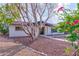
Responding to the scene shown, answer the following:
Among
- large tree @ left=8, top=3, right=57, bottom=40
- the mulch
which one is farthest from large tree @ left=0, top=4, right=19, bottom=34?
the mulch

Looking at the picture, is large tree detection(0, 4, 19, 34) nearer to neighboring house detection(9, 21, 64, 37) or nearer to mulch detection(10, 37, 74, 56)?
neighboring house detection(9, 21, 64, 37)

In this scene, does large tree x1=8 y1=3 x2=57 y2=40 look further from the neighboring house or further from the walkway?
the walkway

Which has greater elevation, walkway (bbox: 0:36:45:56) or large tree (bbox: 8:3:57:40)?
large tree (bbox: 8:3:57:40)

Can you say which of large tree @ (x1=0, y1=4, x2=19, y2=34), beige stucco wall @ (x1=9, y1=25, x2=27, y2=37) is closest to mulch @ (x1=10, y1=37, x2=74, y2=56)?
beige stucco wall @ (x1=9, y1=25, x2=27, y2=37)

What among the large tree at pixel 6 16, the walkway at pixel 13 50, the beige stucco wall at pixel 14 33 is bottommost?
the walkway at pixel 13 50

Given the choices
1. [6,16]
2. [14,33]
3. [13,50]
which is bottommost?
[13,50]

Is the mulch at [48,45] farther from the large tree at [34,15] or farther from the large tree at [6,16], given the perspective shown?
the large tree at [6,16]

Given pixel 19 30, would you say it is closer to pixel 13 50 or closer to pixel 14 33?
pixel 14 33

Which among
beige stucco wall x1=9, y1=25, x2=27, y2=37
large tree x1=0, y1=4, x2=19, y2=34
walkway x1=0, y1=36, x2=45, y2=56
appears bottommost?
walkway x1=0, y1=36, x2=45, y2=56

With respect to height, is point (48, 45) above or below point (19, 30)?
below

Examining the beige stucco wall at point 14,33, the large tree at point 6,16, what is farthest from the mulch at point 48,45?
the large tree at point 6,16

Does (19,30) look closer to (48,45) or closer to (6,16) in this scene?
(6,16)

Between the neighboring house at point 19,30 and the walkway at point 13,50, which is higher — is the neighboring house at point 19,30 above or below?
above

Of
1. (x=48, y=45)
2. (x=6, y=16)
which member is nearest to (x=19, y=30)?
(x=6, y=16)
